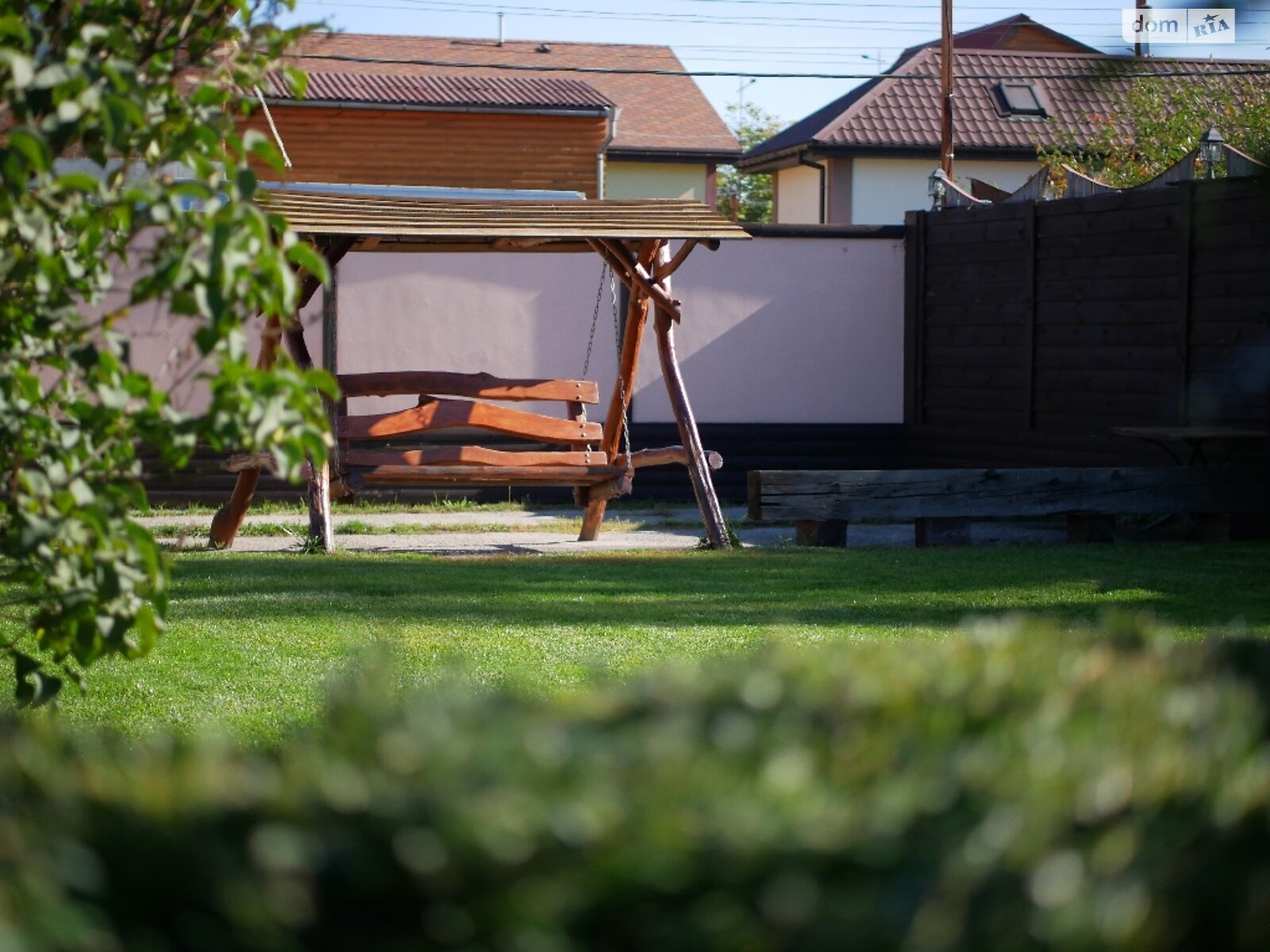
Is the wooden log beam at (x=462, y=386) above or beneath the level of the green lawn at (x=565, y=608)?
above

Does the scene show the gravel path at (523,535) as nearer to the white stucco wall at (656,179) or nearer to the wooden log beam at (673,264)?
the wooden log beam at (673,264)

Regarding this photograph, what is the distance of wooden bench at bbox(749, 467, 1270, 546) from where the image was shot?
31.6 feet

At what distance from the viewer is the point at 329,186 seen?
14.4 m

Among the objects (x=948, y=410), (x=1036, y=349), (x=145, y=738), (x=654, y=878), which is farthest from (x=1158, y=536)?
(x=654, y=878)

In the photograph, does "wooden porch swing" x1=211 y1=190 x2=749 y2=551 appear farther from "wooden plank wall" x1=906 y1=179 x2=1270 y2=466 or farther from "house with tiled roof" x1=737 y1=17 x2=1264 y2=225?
"house with tiled roof" x1=737 y1=17 x2=1264 y2=225

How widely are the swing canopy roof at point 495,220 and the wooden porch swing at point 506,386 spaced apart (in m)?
0.01

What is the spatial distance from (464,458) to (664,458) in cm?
130

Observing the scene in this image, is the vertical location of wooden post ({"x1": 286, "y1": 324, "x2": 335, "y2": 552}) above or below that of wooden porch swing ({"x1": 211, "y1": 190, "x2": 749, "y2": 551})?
below

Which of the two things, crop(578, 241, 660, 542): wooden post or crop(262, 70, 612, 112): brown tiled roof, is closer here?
crop(578, 241, 660, 542): wooden post

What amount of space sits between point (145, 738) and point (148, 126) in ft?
7.09

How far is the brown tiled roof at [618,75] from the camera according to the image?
104 feet

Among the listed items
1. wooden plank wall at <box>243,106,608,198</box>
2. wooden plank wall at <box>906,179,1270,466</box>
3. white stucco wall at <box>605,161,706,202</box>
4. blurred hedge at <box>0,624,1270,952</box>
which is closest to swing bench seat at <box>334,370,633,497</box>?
wooden plank wall at <box>906,179,1270,466</box>

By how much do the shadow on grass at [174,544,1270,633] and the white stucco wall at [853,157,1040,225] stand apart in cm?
2005

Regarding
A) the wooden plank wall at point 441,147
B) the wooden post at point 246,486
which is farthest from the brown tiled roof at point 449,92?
the wooden post at point 246,486
